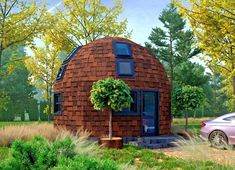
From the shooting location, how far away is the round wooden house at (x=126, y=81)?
1538 centimetres

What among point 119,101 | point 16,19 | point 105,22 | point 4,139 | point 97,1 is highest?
point 97,1

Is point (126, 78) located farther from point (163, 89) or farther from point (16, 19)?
point (16, 19)

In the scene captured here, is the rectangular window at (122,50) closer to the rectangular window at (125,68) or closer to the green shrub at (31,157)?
the rectangular window at (125,68)

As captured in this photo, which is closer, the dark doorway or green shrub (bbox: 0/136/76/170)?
green shrub (bbox: 0/136/76/170)

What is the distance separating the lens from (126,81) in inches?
616

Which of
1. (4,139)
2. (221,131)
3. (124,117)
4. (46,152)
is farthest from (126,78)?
(46,152)

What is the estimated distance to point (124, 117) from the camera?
603 inches

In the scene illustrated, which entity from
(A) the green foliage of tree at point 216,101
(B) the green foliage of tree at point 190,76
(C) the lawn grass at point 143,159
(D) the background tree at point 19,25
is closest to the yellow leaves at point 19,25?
(D) the background tree at point 19,25

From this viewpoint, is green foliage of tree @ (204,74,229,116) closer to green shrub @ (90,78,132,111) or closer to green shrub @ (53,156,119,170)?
green shrub @ (90,78,132,111)

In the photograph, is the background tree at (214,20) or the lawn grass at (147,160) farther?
the background tree at (214,20)

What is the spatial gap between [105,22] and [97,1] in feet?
5.94

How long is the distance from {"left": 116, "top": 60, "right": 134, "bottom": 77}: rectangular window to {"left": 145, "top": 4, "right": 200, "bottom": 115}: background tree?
2074cm

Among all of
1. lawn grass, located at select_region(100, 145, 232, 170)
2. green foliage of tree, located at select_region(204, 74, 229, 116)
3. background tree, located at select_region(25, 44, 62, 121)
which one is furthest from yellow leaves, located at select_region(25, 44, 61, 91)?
green foliage of tree, located at select_region(204, 74, 229, 116)

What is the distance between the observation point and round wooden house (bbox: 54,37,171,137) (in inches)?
606
